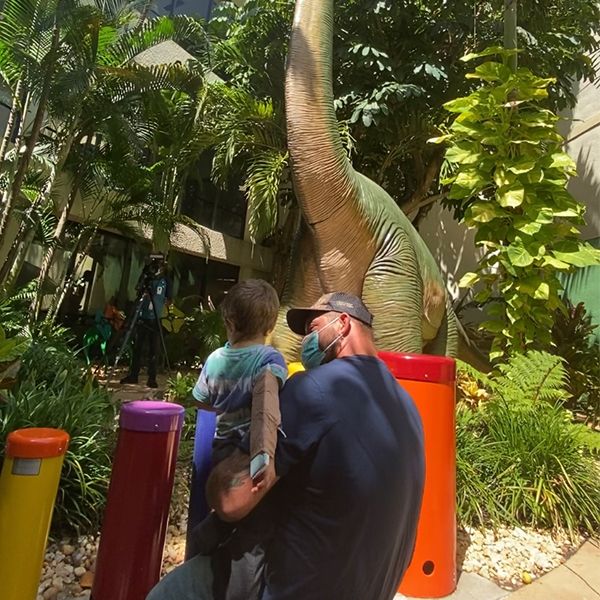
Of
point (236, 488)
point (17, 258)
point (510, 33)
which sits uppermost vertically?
point (510, 33)

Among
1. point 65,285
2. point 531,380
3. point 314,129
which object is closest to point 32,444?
point 314,129

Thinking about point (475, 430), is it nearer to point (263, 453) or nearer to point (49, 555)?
point (49, 555)

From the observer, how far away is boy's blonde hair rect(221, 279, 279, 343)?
158cm

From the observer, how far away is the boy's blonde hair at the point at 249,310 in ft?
5.18

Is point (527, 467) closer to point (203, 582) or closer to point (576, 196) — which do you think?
point (203, 582)

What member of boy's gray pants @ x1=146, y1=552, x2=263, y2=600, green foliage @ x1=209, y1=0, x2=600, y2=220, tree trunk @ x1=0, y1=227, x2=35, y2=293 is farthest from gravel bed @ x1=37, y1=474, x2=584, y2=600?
green foliage @ x1=209, y1=0, x2=600, y2=220

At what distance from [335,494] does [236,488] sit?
0.64 ft

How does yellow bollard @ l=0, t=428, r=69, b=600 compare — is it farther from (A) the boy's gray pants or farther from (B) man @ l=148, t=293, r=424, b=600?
(B) man @ l=148, t=293, r=424, b=600

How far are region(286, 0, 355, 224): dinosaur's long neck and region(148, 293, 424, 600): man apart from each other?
1860mm

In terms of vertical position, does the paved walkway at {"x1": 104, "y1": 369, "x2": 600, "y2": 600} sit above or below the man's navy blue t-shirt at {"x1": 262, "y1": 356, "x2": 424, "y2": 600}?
below

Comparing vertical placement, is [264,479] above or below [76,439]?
above

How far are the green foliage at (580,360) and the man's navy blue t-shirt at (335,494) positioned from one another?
6020 millimetres

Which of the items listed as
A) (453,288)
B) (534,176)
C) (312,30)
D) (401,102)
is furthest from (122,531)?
(453,288)

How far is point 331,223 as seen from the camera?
2814 mm
